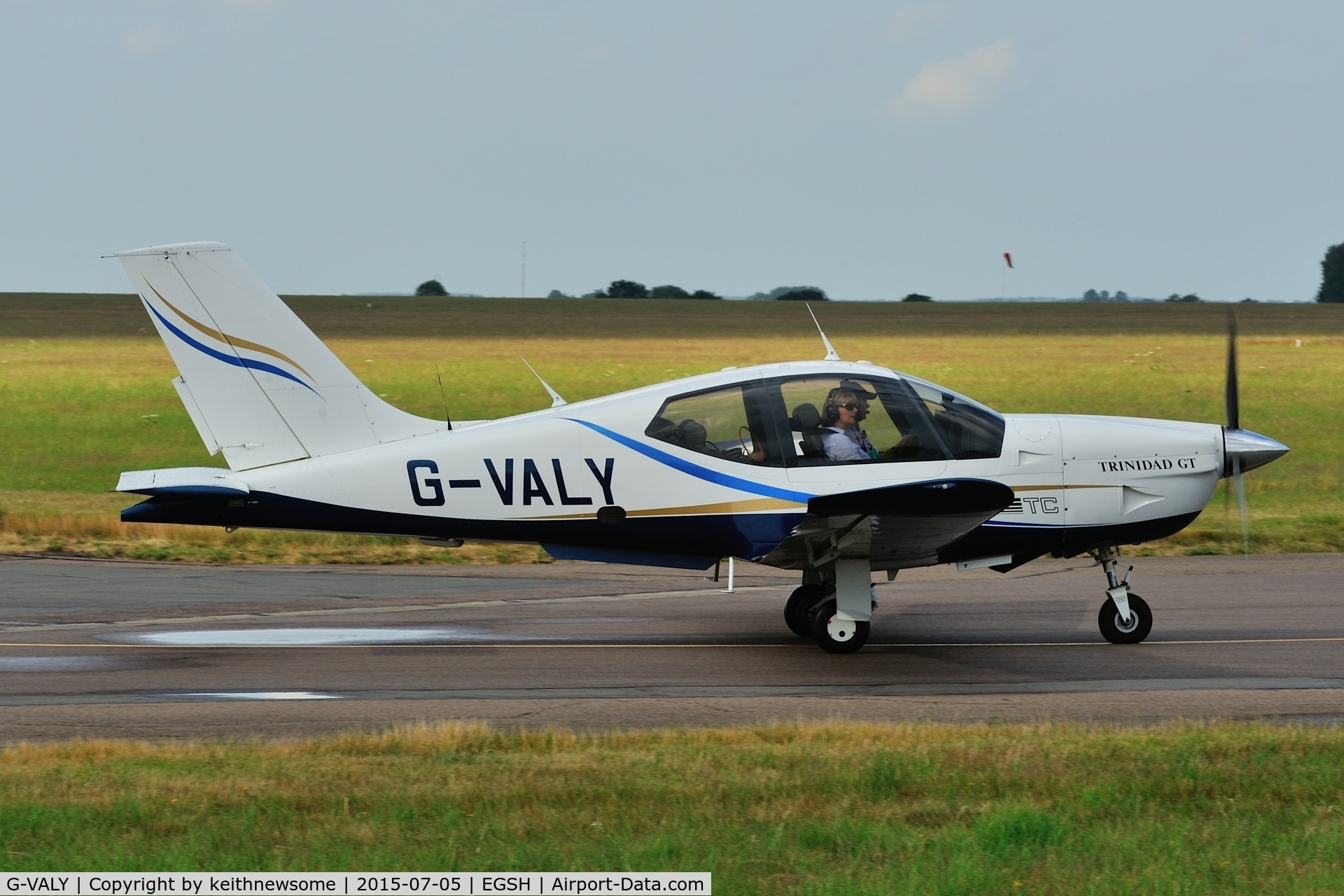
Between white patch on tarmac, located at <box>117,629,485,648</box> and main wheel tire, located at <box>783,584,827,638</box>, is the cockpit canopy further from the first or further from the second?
white patch on tarmac, located at <box>117,629,485,648</box>

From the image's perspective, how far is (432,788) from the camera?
6.25 metres

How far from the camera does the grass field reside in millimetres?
17234

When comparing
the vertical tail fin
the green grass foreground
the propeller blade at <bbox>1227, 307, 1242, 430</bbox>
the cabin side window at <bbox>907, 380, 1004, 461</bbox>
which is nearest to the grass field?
the propeller blade at <bbox>1227, 307, 1242, 430</bbox>

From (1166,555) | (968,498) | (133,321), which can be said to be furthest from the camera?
(133,321)


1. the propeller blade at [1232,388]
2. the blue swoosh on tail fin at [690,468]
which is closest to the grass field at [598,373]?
the propeller blade at [1232,388]

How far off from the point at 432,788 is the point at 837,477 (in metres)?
4.91

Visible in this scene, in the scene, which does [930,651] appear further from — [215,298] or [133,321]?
[133,321]

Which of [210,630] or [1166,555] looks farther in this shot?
[1166,555]

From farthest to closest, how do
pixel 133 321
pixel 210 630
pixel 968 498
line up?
1. pixel 133 321
2. pixel 210 630
3. pixel 968 498

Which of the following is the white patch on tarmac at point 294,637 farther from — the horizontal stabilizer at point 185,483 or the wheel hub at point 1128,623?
the wheel hub at point 1128,623

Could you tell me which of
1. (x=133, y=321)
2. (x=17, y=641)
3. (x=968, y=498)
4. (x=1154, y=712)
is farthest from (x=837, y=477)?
(x=133, y=321)

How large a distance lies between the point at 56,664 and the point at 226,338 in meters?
2.79

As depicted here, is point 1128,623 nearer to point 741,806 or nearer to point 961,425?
point 961,425
